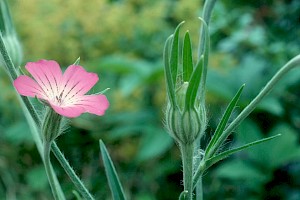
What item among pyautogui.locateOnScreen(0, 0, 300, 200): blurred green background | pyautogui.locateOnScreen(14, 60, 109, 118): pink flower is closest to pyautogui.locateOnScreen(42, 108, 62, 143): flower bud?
pyautogui.locateOnScreen(14, 60, 109, 118): pink flower

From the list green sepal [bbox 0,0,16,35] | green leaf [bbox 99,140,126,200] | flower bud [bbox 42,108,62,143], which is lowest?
green leaf [bbox 99,140,126,200]

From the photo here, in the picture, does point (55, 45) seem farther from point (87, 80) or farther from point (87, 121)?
point (87, 80)

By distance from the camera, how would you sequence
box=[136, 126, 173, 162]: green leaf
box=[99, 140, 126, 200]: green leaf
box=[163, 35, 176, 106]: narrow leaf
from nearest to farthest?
1. box=[163, 35, 176, 106]: narrow leaf
2. box=[99, 140, 126, 200]: green leaf
3. box=[136, 126, 173, 162]: green leaf

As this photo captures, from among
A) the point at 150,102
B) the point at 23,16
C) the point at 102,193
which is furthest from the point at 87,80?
the point at 23,16

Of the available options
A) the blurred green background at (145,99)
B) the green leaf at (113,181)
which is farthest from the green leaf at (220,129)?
the blurred green background at (145,99)

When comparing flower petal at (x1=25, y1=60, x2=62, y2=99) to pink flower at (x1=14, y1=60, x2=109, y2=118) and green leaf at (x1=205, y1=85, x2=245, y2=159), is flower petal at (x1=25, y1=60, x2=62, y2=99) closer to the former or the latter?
pink flower at (x1=14, y1=60, x2=109, y2=118)

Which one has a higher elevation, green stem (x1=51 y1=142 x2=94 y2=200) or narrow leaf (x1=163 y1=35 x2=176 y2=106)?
narrow leaf (x1=163 y1=35 x2=176 y2=106)
